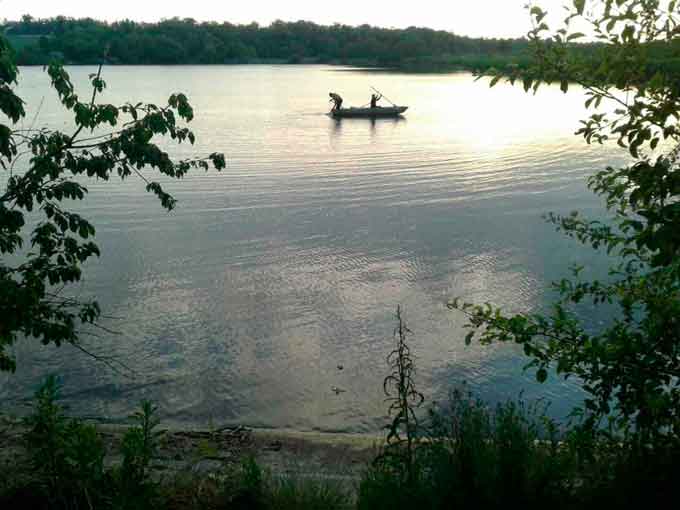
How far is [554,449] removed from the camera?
488 centimetres

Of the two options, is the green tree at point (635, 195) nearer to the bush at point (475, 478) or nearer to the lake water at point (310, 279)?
the bush at point (475, 478)

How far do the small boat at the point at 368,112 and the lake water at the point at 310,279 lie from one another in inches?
614

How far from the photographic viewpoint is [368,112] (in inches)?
1864

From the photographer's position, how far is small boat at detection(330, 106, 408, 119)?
4691 cm

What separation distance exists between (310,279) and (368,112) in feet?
114

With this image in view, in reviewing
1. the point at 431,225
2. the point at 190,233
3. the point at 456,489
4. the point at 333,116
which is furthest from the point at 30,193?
the point at 333,116

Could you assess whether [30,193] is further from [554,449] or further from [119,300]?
[119,300]

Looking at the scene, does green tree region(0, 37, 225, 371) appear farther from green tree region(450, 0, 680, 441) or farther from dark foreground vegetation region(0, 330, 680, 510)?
A: green tree region(450, 0, 680, 441)

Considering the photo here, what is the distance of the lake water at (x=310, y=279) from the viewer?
9430 mm

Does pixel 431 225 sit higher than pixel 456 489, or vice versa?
pixel 456 489

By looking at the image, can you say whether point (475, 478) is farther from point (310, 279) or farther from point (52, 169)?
point (310, 279)

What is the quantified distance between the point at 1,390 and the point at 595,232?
777cm

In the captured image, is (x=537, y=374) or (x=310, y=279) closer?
(x=537, y=374)

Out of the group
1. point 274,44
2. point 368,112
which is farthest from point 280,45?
point 368,112
